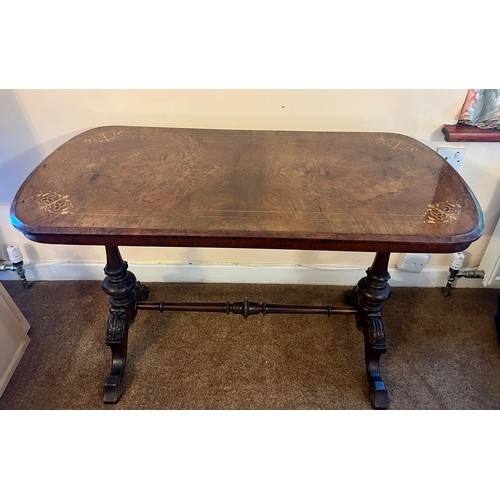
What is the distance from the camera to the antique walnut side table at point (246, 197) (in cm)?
91

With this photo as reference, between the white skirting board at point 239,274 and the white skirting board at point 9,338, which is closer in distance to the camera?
the white skirting board at point 9,338

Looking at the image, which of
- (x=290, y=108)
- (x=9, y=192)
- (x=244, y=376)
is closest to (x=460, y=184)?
(x=290, y=108)

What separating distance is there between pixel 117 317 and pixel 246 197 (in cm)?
68

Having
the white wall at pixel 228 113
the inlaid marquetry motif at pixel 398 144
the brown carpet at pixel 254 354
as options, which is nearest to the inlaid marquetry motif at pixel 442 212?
the inlaid marquetry motif at pixel 398 144

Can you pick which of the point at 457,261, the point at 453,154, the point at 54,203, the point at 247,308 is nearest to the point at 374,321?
the point at 247,308

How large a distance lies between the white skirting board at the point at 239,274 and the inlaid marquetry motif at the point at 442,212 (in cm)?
78

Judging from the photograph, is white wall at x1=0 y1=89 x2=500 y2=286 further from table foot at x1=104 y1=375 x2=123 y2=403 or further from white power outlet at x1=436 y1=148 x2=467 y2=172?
table foot at x1=104 y1=375 x2=123 y2=403

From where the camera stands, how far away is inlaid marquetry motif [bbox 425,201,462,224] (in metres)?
0.95

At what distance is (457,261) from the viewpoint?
1658 mm

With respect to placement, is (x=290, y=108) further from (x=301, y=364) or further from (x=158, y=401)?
(x=158, y=401)

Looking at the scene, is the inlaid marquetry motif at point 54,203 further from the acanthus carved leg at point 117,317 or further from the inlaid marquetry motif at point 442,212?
the inlaid marquetry motif at point 442,212

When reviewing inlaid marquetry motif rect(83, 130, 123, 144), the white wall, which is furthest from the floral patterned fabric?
inlaid marquetry motif rect(83, 130, 123, 144)

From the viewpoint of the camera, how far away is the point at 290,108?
4.43ft

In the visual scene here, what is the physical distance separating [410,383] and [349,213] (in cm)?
81
